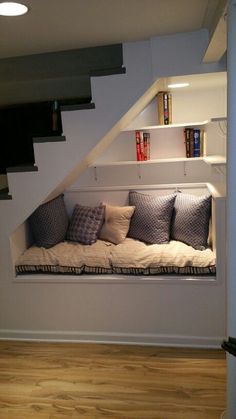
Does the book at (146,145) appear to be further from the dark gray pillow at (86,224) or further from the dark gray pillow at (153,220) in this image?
the dark gray pillow at (86,224)

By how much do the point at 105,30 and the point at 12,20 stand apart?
1.85ft

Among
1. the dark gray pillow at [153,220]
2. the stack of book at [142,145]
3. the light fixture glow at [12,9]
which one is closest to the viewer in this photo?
the light fixture glow at [12,9]

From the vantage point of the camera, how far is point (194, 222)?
3.00m

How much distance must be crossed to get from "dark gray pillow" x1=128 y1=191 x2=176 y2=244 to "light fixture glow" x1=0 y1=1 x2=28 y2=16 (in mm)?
1868

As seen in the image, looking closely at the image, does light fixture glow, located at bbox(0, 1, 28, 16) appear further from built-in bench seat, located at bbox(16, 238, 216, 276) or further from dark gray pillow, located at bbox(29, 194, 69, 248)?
built-in bench seat, located at bbox(16, 238, 216, 276)

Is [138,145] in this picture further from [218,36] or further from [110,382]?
[110,382]

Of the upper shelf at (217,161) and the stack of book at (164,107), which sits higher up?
the stack of book at (164,107)

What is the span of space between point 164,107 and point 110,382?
232cm

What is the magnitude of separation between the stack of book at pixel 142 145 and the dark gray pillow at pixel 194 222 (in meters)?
0.65

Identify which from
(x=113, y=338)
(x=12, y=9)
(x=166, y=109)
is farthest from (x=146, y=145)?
(x=12, y=9)

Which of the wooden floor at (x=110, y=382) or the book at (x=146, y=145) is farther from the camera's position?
the book at (x=146, y=145)

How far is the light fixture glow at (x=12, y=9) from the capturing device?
5.53 feet

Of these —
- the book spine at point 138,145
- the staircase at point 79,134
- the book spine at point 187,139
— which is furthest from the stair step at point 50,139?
the book spine at point 187,139

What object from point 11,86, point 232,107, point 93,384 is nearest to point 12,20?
point 11,86
